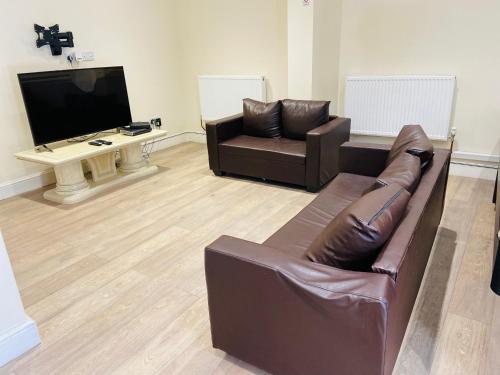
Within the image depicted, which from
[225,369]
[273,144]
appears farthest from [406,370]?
[273,144]

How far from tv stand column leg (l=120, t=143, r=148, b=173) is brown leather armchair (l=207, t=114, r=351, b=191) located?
888 mm

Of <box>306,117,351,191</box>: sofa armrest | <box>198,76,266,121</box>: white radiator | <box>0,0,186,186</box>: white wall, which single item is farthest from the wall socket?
<box>306,117,351,191</box>: sofa armrest

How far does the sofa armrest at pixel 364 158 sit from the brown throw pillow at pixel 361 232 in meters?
1.32

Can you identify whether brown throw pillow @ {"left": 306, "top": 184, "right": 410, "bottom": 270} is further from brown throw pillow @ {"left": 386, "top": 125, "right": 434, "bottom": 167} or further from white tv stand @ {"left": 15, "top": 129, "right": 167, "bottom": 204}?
white tv stand @ {"left": 15, "top": 129, "right": 167, "bottom": 204}

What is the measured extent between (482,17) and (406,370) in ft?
11.0

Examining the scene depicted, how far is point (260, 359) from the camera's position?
162 cm

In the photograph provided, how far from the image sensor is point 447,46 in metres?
3.76

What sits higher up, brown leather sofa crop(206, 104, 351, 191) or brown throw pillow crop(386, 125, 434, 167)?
brown throw pillow crop(386, 125, 434, 167)

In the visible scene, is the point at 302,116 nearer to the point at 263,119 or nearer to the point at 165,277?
the point at 263,119

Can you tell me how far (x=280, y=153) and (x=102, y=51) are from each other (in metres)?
2.48

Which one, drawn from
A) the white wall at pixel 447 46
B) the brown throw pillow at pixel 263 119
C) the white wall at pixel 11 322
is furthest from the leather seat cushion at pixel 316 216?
the white wall at pixel 447 46

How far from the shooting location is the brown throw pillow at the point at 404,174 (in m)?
1.81

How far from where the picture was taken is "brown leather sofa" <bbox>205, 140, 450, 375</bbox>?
1.26 m

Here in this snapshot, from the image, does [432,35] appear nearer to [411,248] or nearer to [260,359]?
[411,248]
